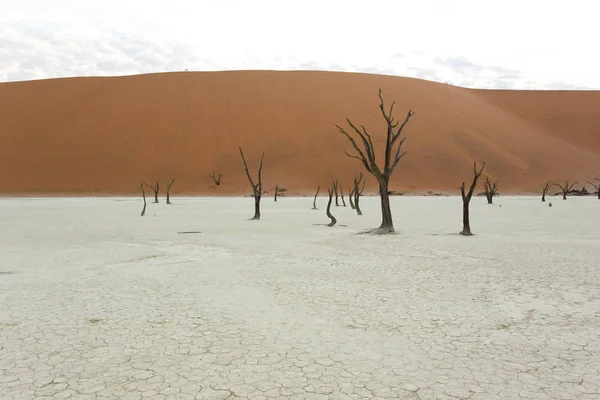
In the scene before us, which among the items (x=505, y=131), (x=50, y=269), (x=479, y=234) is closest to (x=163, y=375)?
(x=50, y=269)

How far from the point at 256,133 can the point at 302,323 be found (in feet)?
149

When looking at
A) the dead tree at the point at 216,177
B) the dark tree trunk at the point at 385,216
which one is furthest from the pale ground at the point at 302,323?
the dead tree at the point at 216,177

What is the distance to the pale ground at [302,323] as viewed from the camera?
10.5 ft

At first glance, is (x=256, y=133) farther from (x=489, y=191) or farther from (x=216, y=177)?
(x=489, y=191)

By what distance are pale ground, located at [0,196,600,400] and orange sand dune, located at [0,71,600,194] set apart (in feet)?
111

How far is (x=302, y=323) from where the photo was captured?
4.51 metres

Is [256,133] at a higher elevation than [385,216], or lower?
higher

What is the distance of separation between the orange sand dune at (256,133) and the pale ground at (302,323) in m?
33.9

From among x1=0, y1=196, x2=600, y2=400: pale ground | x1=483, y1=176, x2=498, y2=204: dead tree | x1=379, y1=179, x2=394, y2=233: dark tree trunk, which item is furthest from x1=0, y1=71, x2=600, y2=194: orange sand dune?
x1=0, y1=196, x2=600, y2=400: pale ground

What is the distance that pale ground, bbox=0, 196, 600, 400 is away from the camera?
10.5 feet

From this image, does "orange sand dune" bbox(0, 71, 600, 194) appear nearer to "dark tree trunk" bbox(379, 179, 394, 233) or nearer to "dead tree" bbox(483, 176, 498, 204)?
"dead tree" bbox(483, 176, 498, 204)

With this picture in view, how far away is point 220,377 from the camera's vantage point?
3295 mm

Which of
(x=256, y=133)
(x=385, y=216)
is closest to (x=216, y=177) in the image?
(x=256, y=133)

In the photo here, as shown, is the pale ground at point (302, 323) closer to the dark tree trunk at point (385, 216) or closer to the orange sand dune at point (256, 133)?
the dark tree trunk at point (385, 216)
